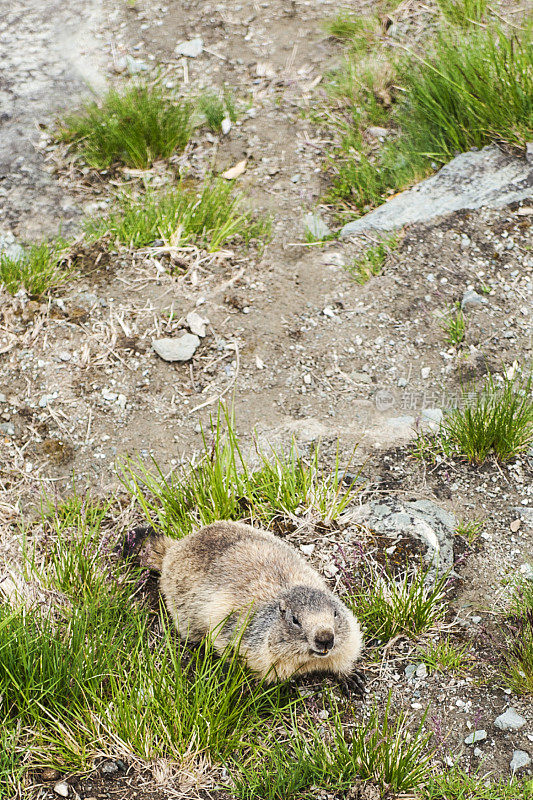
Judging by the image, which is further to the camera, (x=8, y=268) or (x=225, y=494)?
(x=8, y=268)

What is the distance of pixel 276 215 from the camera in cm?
646

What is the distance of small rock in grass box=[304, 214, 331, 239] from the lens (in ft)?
20.6

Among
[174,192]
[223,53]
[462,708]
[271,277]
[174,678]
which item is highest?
[223,53]

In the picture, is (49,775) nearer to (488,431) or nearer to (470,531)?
(470,531)

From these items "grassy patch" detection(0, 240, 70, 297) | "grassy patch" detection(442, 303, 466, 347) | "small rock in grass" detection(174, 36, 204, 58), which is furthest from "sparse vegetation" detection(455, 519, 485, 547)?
"small rock in grass" detection(174, 36, 204, 58)

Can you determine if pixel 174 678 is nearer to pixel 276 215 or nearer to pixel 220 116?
A: pixel 276 215

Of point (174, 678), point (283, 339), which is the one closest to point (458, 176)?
point (283, 339)

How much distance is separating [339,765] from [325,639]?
0.51 metres

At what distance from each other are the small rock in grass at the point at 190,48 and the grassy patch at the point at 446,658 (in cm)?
635

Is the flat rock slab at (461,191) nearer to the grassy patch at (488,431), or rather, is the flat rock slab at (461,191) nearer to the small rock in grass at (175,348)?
the small rock in grass at (175,348)

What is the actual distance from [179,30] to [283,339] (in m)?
4.31

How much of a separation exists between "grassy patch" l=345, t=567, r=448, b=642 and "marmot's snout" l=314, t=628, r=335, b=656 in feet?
1.56

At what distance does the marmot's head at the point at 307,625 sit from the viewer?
3496 millimetres

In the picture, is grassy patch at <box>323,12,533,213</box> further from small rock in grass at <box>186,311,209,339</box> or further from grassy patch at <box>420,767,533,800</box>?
grassy patch at <box>420,767,533,800</box>
